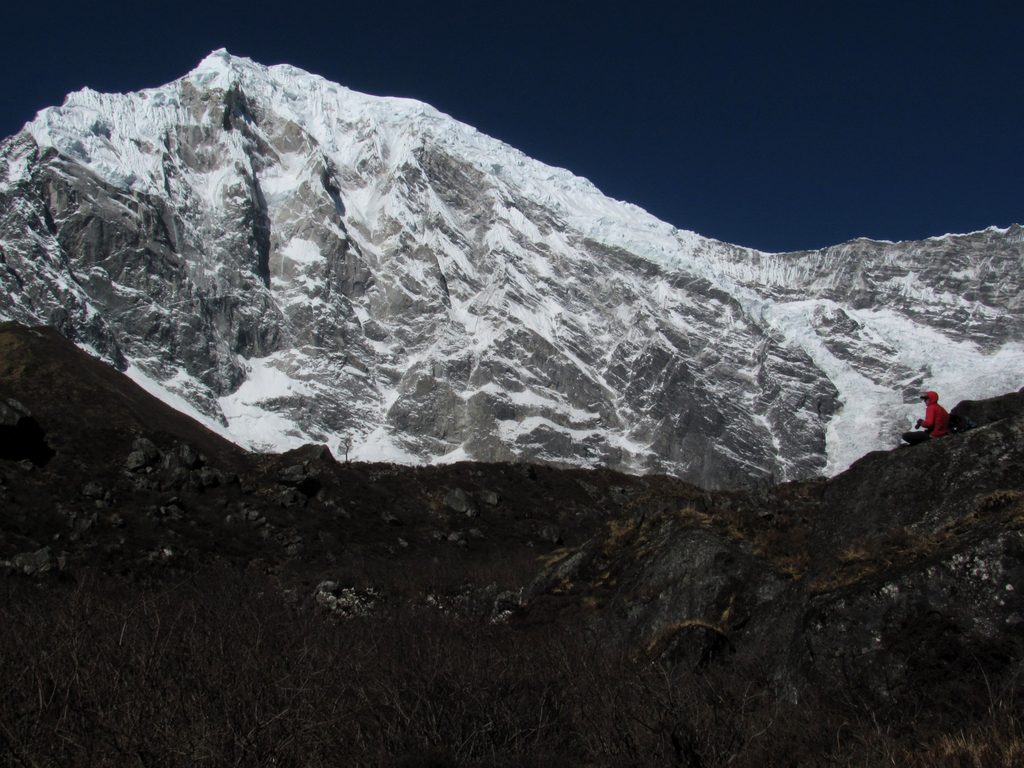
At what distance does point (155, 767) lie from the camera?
8750mm

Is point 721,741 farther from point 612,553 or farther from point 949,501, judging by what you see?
point 612,553

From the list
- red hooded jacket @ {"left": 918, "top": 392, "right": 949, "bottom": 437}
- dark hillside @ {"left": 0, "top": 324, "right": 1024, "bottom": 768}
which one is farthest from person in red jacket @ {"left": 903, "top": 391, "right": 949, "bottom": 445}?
dark hillside @ {"left": 0, "top": 324, "right": 1024, "bottom": 768}

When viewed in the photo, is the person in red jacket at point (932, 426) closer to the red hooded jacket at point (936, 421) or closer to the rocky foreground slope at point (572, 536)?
the red hooded jacket at point (936, 421)

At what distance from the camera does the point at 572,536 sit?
40375 millimetres

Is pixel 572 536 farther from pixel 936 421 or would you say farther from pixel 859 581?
pixel 859 581

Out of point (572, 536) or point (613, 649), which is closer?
point (613, 649)

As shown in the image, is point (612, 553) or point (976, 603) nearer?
point (976, 603)

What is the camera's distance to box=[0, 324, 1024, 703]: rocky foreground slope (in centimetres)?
1040

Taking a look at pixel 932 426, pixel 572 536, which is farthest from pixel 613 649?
pixel 572 536

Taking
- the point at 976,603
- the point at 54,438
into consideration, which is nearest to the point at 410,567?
the point at 54,438

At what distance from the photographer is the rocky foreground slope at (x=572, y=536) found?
10.4 meters

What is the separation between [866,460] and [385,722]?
8.78 m

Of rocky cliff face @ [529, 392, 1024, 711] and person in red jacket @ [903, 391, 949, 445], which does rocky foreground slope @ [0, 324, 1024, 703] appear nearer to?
rocky cliff face @ [529, 392, 1024, 711]

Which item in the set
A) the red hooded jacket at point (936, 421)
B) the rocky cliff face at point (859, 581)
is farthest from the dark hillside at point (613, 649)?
the red hooded jacket at point (936, 421)
